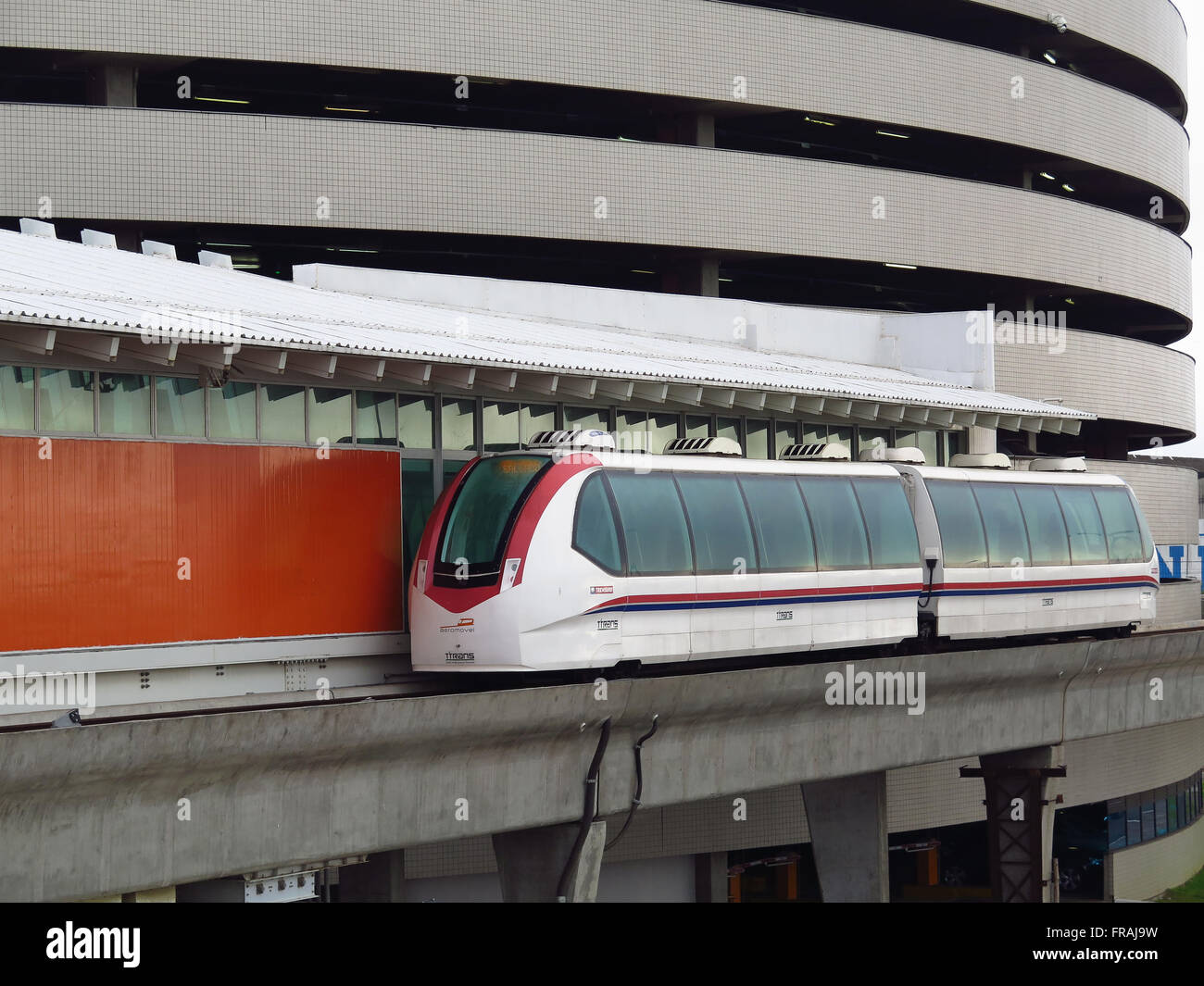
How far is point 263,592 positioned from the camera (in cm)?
1716

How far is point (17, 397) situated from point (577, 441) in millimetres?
5941

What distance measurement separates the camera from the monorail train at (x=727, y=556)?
17.2 metres

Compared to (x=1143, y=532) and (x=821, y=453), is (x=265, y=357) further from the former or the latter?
(x=1143, y=532)

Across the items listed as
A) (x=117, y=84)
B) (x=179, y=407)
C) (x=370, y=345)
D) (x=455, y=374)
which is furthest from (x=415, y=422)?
(x=117, y=84)

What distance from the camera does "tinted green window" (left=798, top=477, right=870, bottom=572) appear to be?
67.9 ft

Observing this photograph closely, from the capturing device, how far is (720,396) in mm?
21172

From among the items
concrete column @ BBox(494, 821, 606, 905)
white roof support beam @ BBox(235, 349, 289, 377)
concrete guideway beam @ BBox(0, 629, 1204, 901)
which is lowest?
concrete column @ BBox(494, 821, 606, 905)

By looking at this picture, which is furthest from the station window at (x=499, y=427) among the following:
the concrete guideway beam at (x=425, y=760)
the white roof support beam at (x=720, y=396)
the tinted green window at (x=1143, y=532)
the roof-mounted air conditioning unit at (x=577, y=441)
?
the tinted green window at (x=1143, y=532)

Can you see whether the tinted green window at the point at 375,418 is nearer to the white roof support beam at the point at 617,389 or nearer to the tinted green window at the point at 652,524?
the white roof support beam at the point at 617,389

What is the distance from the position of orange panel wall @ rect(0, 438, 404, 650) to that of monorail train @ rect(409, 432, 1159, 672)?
2.60ft

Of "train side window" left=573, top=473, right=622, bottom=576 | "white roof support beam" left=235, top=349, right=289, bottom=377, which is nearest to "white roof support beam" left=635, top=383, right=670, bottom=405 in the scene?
"train side window" left=573, top=473, right=622, bottom=576

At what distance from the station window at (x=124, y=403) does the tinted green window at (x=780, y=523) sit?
7.09 m

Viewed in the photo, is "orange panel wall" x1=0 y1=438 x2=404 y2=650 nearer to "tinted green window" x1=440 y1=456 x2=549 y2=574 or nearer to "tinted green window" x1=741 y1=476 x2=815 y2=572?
"tinted green window" x1=440 y1=456 x2=549 y2=574
